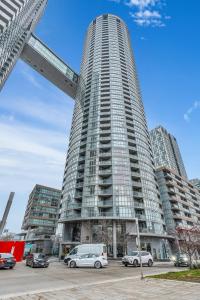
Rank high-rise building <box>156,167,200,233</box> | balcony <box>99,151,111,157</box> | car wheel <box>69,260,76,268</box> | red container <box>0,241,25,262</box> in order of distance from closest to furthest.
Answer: car wheel <box>69,260,76,268</box> < red container <box>0,241,25,262</box> < balcony <box>99,151,111,157</box> < high-rise building <box>156,167,200,233</box>

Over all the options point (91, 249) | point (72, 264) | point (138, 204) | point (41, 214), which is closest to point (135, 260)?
point (91, 249)

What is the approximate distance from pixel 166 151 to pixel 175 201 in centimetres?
5340

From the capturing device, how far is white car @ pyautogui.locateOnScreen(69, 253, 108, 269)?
75.6ft

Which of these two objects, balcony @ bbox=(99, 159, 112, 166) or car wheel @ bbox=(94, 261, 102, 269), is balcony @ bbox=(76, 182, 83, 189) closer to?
balcony @ bbox=(99, 159, 112, 166)

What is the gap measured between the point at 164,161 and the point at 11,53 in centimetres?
9128

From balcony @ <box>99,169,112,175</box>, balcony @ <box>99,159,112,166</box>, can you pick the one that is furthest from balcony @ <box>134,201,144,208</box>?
balcony @ <box>99,159,112,166</box>

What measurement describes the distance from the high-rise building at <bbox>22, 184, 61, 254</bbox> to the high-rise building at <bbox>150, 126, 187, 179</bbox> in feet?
197

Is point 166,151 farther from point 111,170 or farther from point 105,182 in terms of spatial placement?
point 105,182

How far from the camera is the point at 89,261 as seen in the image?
76.2 ft

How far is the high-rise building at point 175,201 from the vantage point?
72125 millimetres

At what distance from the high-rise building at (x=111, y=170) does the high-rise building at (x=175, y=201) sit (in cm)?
947

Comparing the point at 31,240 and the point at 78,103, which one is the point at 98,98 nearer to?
the point at 78,103

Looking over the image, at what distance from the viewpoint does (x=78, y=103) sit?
278 ft

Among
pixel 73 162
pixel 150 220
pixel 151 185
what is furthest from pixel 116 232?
pixel 73 162
